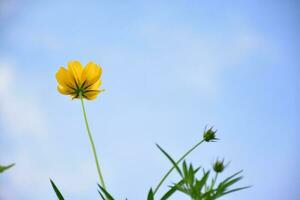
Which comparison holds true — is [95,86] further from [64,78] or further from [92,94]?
[64,78]

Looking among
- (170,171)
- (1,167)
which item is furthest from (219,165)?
(1,167)

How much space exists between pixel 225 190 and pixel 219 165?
0.34 metres

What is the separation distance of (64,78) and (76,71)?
89 mm

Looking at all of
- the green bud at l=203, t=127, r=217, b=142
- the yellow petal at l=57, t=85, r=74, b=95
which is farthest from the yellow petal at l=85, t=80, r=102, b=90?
the green bud at l=203, t=127, r=217, b=142

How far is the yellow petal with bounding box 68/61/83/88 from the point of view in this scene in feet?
6.56

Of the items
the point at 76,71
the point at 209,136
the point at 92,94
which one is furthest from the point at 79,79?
the point at 209,136

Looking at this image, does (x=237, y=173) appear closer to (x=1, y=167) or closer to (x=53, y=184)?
(x=53, y=184)

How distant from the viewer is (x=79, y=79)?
6.76 feet

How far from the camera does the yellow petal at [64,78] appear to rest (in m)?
1.96

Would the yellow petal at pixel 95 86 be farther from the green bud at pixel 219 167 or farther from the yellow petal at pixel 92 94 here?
the green bud at pixel 219 167

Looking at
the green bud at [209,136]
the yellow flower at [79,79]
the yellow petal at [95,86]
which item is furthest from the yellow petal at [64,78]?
the green bud at [209,136]

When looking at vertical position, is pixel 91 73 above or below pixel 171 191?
above

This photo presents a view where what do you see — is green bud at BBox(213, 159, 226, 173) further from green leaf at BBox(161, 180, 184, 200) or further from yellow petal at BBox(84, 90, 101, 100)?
yellow petal at BBox(84, 90, 101, 100)

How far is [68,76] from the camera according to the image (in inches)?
79.1
